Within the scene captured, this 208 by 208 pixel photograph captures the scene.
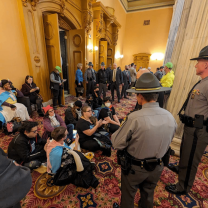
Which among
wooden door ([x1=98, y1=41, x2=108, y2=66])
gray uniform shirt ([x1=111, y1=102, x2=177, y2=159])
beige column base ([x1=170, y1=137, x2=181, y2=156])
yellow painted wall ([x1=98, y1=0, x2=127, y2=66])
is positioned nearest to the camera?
gray uniform shirt ([x1=111, y1=102, x2=177, y2=159])

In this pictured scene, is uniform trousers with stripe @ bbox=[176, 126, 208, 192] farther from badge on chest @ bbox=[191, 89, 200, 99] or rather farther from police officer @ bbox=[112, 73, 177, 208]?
police officer @ bbox=[112, 73, 177, 208]

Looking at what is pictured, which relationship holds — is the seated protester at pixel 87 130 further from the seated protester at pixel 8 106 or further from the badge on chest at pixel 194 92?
the seated protester at pixel 8 106

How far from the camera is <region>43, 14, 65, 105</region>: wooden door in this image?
4.20 meters

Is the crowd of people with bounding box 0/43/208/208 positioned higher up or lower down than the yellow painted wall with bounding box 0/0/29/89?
lower down

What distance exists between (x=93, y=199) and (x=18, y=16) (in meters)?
5.10

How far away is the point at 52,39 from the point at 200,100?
200 inches

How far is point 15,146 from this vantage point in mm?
1782

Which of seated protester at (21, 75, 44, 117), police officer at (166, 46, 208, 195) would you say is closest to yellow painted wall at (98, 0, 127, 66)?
seated protester at (21, 75, 44, 117)

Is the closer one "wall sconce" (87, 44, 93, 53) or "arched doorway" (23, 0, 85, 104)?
"arched doorway" (23, 0, 85, 104)

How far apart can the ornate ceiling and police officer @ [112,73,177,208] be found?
1216 centimetres

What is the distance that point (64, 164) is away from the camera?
1.63m

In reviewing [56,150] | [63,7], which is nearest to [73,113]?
[56,150]

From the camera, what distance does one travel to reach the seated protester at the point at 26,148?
1.78 meters

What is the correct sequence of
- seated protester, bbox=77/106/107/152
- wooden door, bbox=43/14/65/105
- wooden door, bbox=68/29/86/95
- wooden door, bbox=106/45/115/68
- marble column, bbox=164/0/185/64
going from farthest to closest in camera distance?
wooden door, bbox=106/45/115/68 < wooden door, bbox=68/29/86/95 < marble column, bbox=164/0/185/64 < wooden door, bbox=43/14/65/105 < seated protester, bbox=77/106/107/152
